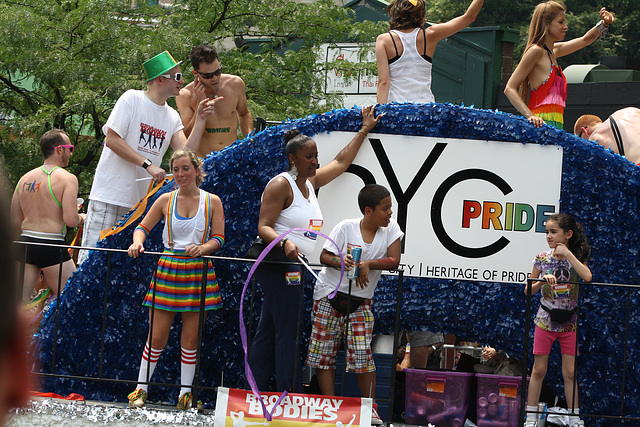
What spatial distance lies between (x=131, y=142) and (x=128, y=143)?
0.08ft

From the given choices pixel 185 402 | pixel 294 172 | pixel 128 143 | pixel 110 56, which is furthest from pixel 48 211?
pixel 110 56

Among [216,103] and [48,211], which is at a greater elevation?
[216,103]

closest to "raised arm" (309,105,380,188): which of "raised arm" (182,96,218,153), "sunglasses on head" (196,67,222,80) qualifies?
"raised arm" (182,96,218,153)

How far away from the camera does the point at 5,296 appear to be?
648 mm

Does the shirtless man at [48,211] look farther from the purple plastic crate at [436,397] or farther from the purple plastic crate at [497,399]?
the purple plastic crate at [497,399]

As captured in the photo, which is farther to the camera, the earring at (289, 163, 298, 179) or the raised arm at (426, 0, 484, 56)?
the raised arm at (426, 0, 484, 56)

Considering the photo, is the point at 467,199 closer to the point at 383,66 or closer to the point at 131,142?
the point at 383,66

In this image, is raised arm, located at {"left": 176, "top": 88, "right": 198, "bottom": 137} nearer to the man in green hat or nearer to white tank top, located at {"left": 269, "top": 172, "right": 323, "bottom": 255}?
the man in green hat

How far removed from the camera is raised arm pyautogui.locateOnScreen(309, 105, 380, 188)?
5.65 meters

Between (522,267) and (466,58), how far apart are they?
1113 cm

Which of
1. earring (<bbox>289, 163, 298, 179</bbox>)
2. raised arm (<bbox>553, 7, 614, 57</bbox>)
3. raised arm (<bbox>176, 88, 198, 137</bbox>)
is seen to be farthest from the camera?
raised arm (<bbox>176, 88, 198, 137</bbox>)

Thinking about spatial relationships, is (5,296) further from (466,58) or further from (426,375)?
(466,58)

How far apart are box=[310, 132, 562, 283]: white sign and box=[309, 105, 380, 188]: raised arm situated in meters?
0.07

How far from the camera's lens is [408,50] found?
19.4ft
